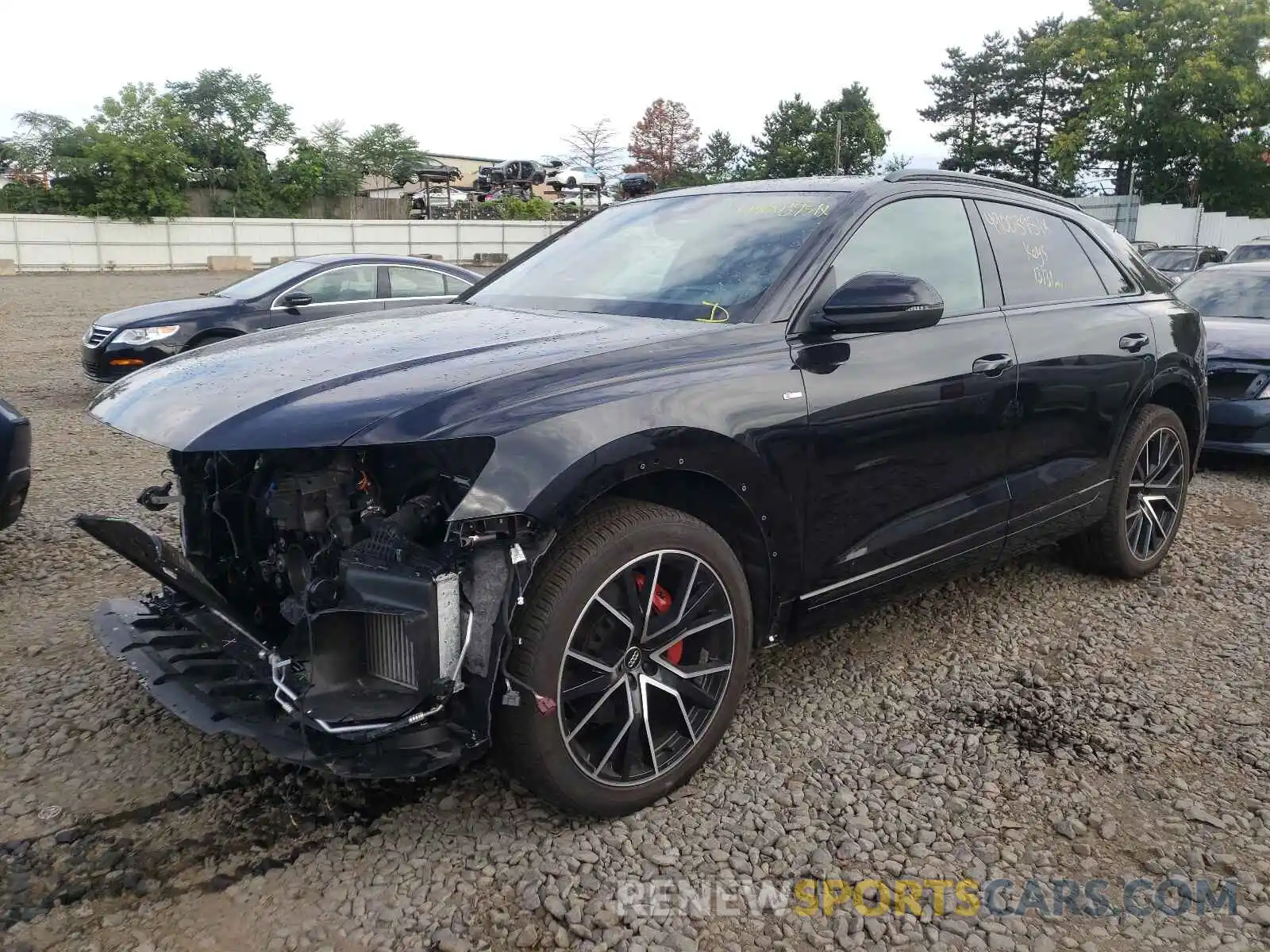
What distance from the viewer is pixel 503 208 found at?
46.3 metres

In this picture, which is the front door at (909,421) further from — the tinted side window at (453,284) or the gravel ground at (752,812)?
the tinted side window at (453,284)

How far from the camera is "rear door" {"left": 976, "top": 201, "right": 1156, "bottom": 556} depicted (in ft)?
12.5

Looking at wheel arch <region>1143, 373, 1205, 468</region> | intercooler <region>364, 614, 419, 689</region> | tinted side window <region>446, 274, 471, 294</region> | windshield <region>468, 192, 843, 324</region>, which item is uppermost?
windshield <region>468, 192, 843, 324</region>

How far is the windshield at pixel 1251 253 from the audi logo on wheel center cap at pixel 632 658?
58.0 feet

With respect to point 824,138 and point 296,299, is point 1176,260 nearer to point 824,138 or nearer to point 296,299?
point 296,299

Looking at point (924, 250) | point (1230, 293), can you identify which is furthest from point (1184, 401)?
point (1230, 293)

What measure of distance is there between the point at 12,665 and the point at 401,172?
5875cm

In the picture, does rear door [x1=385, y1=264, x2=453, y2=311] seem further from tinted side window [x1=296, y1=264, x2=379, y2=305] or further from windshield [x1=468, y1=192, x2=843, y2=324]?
windshield [x1=468, y1=192, x2=843, y2=324]

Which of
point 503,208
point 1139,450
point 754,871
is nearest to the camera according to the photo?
point 754,871

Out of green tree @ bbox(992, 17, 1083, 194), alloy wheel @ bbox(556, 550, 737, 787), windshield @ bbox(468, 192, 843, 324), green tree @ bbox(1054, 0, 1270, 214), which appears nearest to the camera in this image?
alloy wheel @ bbox(556, 550, 737, 787)

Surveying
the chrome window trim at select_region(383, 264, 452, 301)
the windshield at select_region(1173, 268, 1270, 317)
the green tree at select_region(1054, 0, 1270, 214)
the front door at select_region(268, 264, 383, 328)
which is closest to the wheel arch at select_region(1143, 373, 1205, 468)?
the windshield at select_region(1173, 268, 1270, 317)

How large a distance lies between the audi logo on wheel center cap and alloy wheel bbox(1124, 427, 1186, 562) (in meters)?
2.93

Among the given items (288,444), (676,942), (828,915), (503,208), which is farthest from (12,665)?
(503,208)

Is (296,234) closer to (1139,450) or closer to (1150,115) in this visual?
(1150,115)
